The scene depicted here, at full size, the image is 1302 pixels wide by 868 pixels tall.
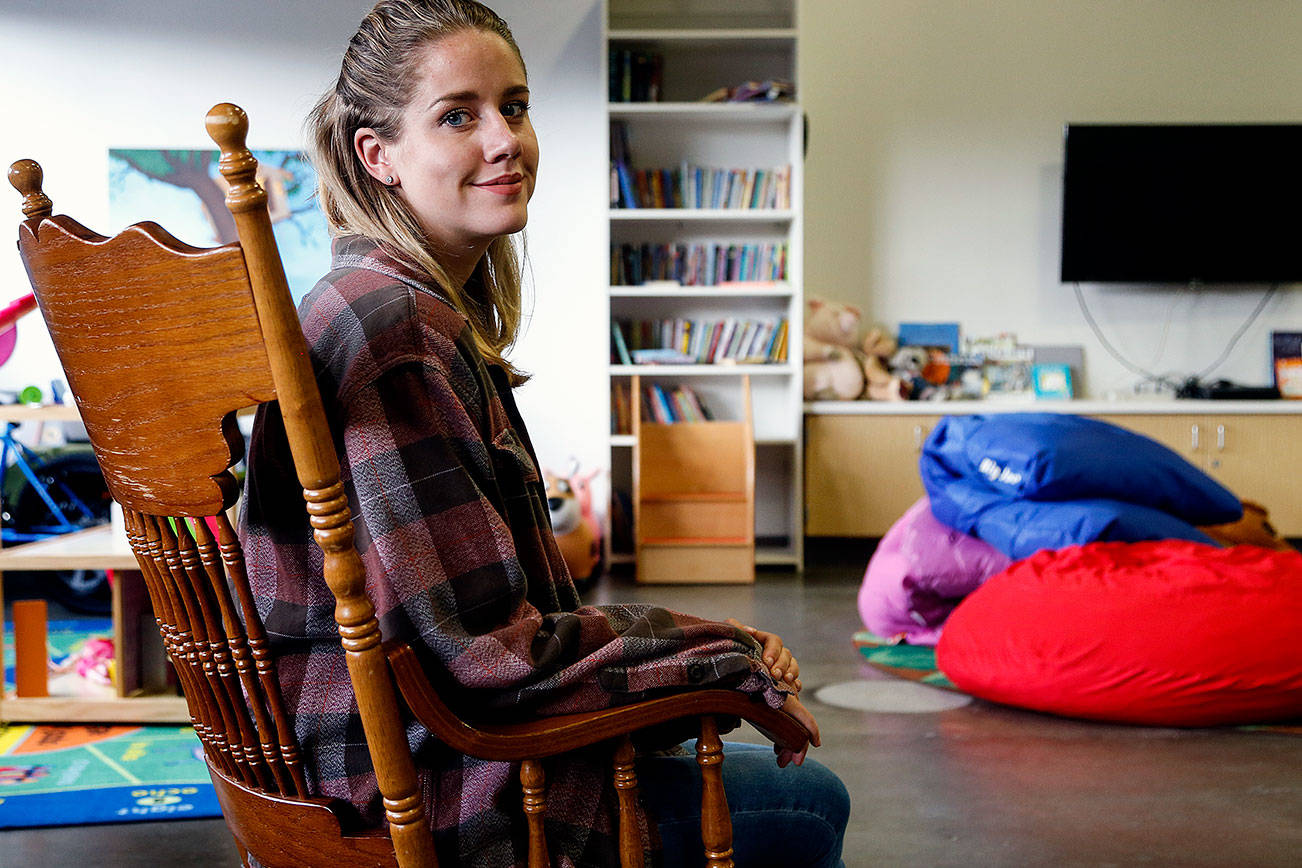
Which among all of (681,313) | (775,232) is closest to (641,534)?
(681,313)

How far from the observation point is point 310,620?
0.89 m

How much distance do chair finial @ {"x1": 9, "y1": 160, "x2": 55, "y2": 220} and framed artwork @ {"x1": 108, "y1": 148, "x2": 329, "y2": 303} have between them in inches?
160

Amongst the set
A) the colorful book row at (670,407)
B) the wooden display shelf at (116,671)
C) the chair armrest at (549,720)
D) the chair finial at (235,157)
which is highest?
the chair finial at (235,157)

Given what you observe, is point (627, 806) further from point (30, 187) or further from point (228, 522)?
point (30, 187)

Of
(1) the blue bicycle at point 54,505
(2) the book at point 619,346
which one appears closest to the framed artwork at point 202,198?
(1) the blue bicycle at point 54,505

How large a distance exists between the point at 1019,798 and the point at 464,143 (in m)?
1.85

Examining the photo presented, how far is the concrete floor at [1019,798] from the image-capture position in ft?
6.59

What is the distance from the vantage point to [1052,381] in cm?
560

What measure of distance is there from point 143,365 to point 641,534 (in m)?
3.93

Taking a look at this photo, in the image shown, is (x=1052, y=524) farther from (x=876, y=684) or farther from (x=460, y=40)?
(x=460, y=40)

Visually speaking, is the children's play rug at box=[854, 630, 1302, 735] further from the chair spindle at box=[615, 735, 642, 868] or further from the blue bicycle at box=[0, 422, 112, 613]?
the blue bicycle at box=[0, 422, 112, 613]

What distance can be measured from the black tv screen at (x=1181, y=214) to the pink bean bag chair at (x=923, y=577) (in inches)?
101

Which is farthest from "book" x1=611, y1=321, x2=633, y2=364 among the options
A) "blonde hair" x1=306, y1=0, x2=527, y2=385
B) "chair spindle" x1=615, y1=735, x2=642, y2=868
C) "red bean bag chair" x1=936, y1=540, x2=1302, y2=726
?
"chair spindle" x1=615, y1=735, x2=642, y2=868

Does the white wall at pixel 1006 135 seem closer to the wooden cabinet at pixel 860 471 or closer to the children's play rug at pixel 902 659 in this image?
the wooden cabinet at pixel 860 471
